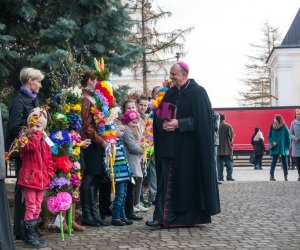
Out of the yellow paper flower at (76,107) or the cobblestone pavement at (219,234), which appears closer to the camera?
the cobblestone pavement at (219,234)

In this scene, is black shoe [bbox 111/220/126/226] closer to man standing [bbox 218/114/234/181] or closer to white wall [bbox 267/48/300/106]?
man standing [bbox 218/114/234/181]

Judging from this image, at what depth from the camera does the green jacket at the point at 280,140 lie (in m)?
18.5

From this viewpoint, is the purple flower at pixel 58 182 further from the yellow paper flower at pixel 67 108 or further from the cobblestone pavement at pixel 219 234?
the yellow paper flower at pixel 67 108

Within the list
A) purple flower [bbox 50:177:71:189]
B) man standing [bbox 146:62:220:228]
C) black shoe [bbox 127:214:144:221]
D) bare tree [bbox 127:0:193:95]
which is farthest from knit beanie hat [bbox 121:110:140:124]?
bare tree [bbox 127:0:193:95]

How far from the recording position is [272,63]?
59.8 m

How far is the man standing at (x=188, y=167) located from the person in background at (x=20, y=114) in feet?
6.21

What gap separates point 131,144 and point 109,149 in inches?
39.0

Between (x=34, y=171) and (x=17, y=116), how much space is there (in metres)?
0.71

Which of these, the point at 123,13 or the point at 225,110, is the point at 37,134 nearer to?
the point at 123,13

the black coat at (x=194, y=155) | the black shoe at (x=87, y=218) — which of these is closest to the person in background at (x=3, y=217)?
the black shoe at (x=87, y=218)

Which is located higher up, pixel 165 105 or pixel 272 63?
pixel 272 63

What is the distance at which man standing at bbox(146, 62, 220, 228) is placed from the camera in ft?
28.9

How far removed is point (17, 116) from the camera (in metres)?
7.64

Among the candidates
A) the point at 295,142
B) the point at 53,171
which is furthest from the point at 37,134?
the point at 295,142
